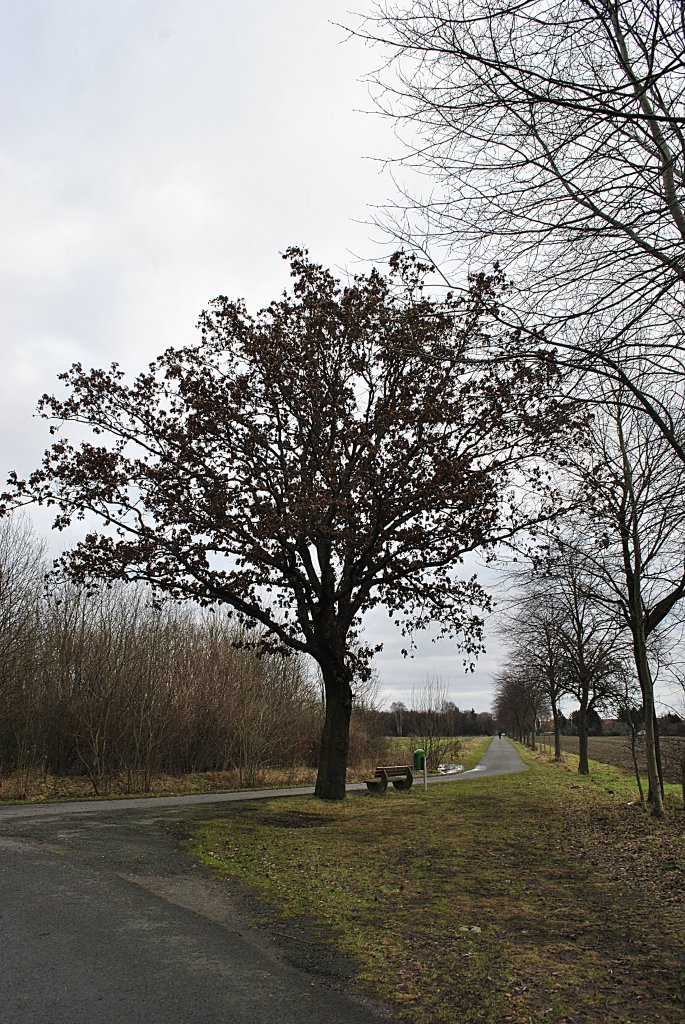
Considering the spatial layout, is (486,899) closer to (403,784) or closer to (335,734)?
(335,734)

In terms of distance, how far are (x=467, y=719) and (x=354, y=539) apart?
125 m

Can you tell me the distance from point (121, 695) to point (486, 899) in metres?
16.2

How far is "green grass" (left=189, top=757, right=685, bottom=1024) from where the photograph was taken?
16.5 ft

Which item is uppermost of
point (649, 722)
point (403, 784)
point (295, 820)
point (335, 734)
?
point (649, 722)

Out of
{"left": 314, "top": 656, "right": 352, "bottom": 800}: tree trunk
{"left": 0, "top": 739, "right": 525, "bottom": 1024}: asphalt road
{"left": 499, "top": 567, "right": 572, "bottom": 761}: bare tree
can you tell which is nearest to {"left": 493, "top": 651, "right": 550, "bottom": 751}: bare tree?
{"left": 499, "top": 567, "right": 572, "bottom": 761}: bare tree

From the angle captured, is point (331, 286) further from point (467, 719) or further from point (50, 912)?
point (467, 719)

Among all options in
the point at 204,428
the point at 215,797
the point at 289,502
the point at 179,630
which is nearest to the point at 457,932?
the point at 289,502

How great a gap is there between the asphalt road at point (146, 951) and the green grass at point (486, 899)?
416 millimetres

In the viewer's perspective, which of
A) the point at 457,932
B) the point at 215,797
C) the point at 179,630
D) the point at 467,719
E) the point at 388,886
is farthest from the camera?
the point at 467,719

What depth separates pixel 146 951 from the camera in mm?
5625

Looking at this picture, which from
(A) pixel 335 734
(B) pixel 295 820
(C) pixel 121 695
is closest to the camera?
(B) pixel 295 820

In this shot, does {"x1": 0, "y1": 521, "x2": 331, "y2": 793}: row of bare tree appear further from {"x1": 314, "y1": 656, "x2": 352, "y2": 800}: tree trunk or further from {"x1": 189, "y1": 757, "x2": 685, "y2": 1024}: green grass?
{"x1": 189, "y1": 757, "x2": 685, "y2": 1024}: green grass

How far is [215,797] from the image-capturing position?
61.9ft

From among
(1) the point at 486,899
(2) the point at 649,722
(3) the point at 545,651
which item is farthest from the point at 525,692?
(1) the point at 486,899
